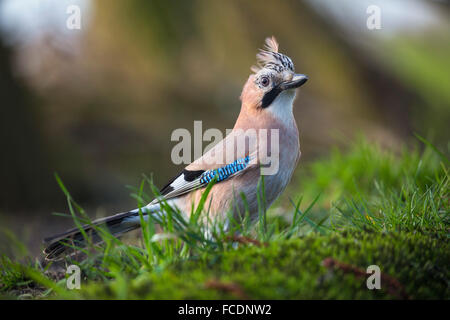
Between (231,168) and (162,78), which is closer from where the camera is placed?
(231,168)

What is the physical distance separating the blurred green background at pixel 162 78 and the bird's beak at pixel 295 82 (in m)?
2.63

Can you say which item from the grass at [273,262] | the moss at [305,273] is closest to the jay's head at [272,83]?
the grass at [273,262]

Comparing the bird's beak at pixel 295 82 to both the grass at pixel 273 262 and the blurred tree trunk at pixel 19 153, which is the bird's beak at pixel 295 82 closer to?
the grass at pixel 273 262

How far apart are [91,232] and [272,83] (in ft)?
6.05

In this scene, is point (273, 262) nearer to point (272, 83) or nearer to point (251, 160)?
point (251, 160)

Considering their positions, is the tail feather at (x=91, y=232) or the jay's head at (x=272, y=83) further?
the jay's head at (x=272, y=83)

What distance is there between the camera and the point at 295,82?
3.79 metres

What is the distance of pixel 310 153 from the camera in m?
11.1

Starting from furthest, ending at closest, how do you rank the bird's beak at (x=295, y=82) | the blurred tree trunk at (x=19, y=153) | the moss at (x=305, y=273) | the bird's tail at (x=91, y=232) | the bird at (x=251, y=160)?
1. the blurred tree trunk at (x=19, y=153)
2. the bird's beak at (x=295, y=82)
3. the bird at (x=251, y=160)
4. the bird's tail at (x=91, y=232)
5. the moss at (x=305, y=273)

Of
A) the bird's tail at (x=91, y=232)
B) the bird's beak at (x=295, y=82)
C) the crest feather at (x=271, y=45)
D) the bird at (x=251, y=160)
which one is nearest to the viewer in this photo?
the bird's tail at (x=91, y=232)

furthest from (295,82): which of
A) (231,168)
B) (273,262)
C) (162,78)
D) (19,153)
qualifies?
(162,78)

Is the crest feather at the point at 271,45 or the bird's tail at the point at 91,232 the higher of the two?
the crest feather at the point at 271,45

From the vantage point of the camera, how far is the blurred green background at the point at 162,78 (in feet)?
27.0

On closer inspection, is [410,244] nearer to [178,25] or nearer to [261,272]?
[261,272]
